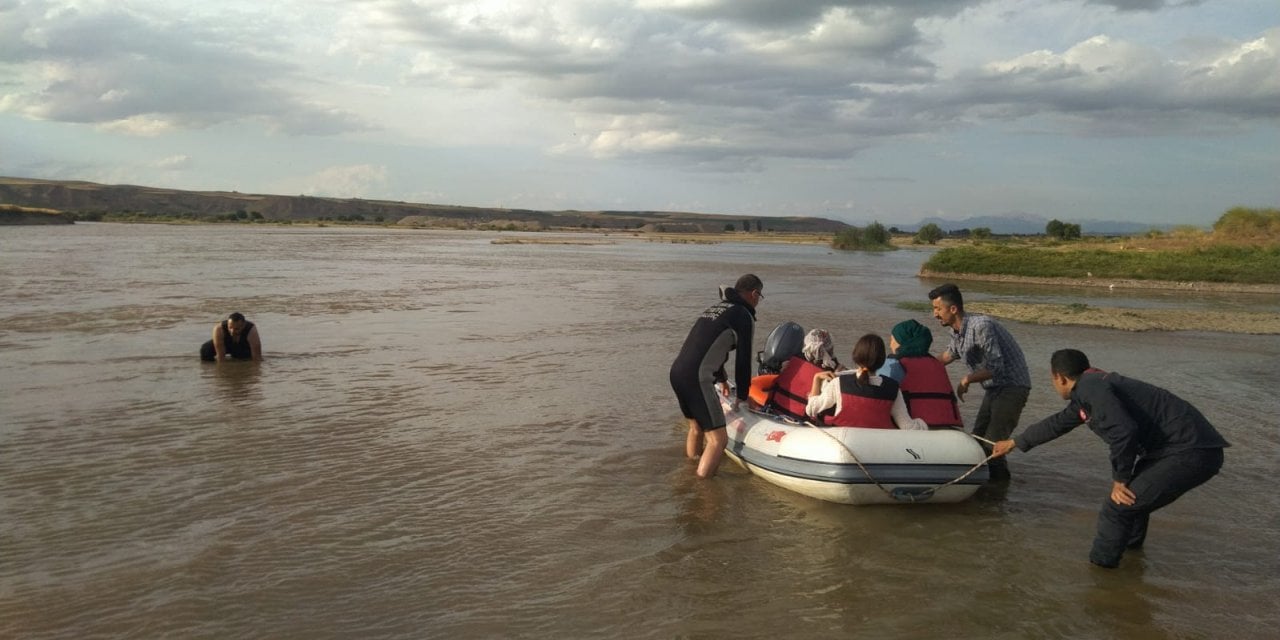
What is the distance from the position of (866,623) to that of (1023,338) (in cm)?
1571

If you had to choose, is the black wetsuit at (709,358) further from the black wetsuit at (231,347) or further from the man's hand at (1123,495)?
the black wetsuit at (231,347)

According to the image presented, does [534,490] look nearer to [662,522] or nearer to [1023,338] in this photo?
[662,522]

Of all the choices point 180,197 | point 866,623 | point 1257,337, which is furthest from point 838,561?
point 180,197

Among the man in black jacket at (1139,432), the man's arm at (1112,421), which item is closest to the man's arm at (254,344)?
the man in black jacket at (1139,432)

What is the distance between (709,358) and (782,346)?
61.7 inches

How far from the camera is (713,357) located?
307 inches

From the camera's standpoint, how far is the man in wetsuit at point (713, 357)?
7.77 metres

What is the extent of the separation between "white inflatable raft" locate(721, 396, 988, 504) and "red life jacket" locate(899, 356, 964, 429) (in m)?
0.39

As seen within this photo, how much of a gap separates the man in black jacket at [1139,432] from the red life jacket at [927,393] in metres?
1.75

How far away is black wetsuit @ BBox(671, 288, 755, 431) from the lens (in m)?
7.77

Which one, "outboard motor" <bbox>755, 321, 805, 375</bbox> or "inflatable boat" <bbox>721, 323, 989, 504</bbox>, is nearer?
"inflatable boat" <bbox>721, 323, 989, 504</bbox>

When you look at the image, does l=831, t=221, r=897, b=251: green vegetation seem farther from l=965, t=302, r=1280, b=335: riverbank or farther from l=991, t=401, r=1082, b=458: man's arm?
l=991, t=401, r=1082, b=458: man's arm

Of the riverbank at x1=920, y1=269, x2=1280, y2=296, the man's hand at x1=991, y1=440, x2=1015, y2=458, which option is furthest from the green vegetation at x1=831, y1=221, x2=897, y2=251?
the man's hand at x1=991, y1=440, x2=1015, y2=458

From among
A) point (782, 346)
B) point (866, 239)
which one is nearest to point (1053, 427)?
point (782, 346)
